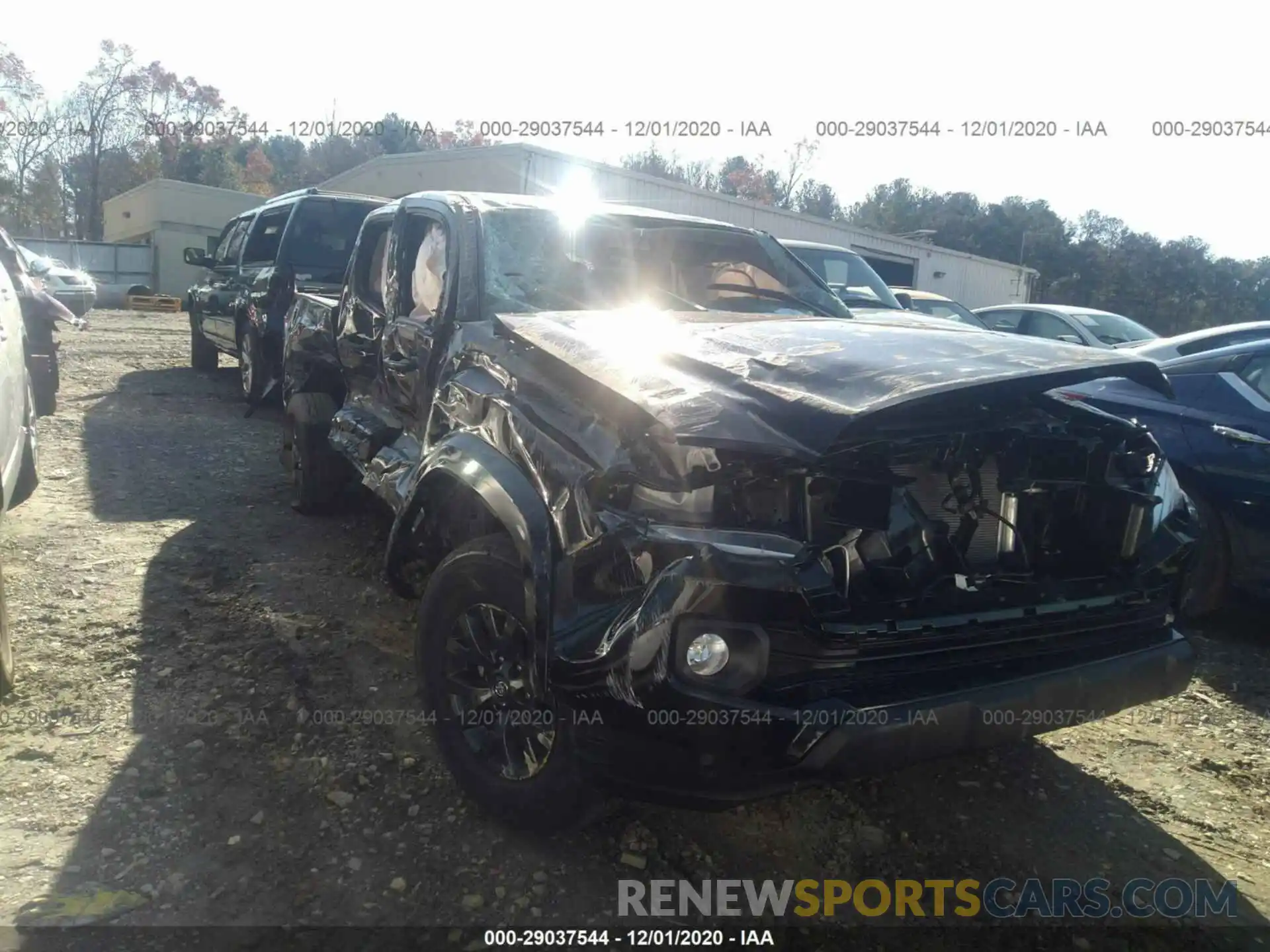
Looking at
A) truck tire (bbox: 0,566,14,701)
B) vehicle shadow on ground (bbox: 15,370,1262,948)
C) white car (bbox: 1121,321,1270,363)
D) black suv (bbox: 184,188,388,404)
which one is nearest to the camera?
vehicle shadow on ground (bbox: 15,370,1262,948)

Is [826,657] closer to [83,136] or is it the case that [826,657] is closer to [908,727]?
[908,727]

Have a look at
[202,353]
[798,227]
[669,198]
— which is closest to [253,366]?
[202,353]

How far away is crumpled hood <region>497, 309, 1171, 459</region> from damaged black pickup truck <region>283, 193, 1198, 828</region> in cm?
1

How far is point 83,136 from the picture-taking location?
49969 millimetres

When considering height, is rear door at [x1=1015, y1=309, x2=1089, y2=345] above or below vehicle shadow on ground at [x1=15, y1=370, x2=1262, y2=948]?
above

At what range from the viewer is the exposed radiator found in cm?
274

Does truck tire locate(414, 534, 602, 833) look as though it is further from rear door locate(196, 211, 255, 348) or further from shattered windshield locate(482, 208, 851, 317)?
rear door locate(196, 211, 255, 348)

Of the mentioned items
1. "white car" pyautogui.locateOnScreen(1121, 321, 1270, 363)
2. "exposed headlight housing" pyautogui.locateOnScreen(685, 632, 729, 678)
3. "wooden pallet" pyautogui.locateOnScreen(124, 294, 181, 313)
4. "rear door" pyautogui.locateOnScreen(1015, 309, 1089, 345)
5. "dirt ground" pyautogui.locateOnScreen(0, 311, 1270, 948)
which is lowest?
"wooden pallet" pyautogui.locateOnScreen(124, 294, 181, 313)

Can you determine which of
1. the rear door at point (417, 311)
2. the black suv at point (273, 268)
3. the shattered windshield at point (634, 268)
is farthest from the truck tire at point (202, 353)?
the shattered windshield at point (634, 268)

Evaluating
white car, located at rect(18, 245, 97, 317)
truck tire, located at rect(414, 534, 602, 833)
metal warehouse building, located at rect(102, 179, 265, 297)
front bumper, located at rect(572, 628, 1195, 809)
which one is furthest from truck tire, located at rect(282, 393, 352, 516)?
metal warehouse building, located at rect(102, 179, 265, 297)

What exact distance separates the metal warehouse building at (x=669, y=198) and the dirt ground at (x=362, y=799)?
37.1 feet

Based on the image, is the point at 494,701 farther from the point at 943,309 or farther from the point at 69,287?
the point at 69,287

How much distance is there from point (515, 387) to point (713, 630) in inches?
48.3

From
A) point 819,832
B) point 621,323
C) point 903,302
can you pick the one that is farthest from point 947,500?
point 903,302
